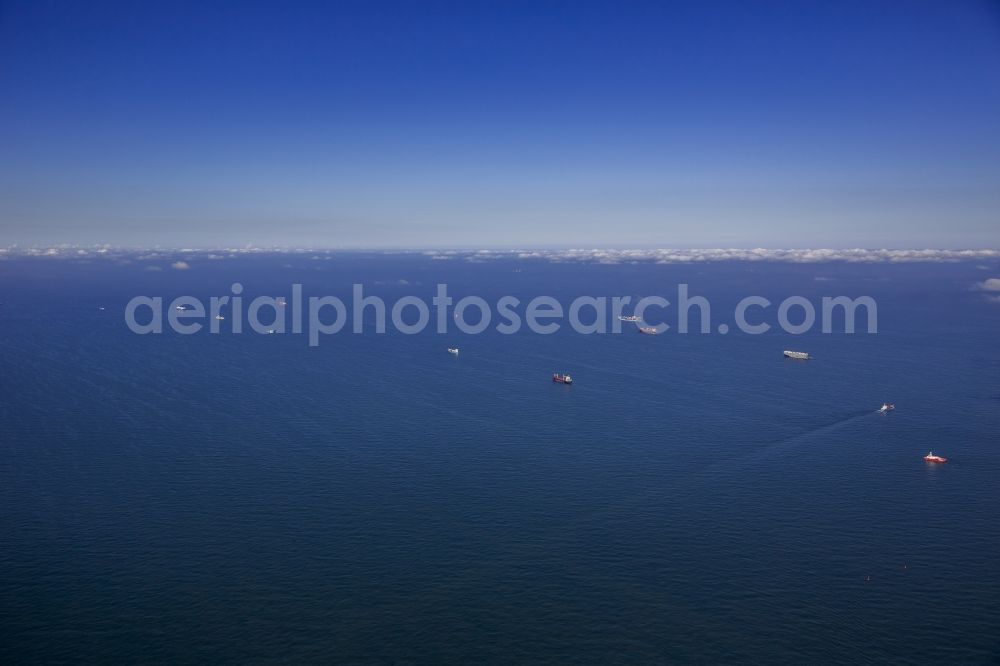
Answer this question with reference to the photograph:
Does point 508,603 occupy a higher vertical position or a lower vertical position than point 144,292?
lower

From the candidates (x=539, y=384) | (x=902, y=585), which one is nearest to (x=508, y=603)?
(x=902, y=585)

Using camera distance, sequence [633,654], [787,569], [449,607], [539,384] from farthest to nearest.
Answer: [539,384]
[787,569]
[449,607]
[633,654]

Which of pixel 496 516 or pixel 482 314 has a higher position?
pixel 482 314

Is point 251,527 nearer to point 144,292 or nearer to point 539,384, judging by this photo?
point 539,384

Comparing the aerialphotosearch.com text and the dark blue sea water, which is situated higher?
the aerialphotosearch.com text

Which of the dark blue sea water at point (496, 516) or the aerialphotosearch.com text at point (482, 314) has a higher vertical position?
the aerialphotosearch.com text at point (482, 314)

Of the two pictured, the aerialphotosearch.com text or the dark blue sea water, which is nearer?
the dark blue sea water

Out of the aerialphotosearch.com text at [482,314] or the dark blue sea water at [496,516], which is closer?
the dark blue sea water at [496,516]

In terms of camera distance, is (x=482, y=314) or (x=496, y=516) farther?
(x=482, y=314)
